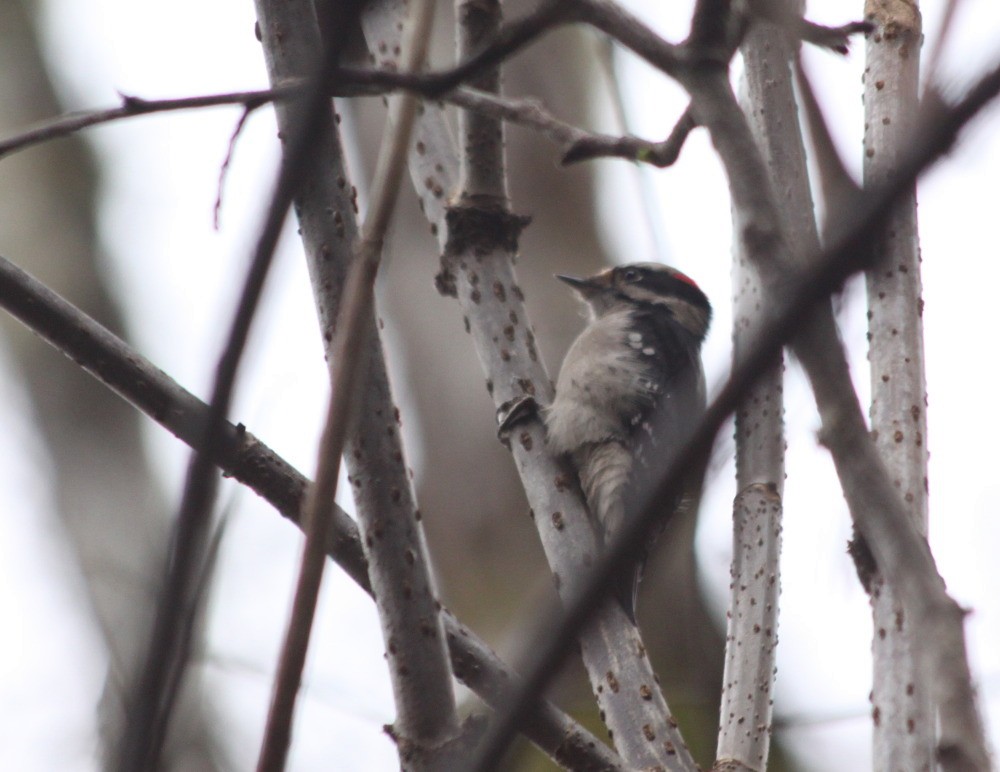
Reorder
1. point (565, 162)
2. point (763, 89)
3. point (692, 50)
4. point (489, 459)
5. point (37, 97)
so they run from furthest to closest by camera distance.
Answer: point (37, 97)
point (489, 459)
point (763, 89)
point (565, 162)
point (692, 50)

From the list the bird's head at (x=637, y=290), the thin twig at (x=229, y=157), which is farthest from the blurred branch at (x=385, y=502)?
the bird's head at (x=637, y=290)

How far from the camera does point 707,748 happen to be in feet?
14.8

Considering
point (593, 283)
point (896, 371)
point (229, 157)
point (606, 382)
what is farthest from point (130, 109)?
point (593, 283)

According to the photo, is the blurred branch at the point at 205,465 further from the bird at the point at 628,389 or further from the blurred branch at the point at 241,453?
the bird at the point at 628,389

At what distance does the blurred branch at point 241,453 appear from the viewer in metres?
1.88

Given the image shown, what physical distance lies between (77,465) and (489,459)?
7.50 feet

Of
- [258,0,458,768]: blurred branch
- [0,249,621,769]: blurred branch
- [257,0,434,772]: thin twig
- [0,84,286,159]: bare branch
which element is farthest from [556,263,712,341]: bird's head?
[257,0,434,772]: thin twig

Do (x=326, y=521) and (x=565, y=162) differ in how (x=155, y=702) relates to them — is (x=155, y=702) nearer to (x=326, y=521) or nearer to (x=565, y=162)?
(x=326, y=521)

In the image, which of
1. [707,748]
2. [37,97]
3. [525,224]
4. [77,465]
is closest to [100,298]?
[77,465]

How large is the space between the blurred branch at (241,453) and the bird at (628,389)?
1.25ft

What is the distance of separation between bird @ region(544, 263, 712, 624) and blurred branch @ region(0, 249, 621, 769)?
381mm

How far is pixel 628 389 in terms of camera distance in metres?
3.78

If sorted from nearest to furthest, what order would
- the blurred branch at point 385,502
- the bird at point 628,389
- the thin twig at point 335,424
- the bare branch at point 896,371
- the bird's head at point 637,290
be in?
the thin twig at point 335,424, the blurred branch at point 385,502, the bare branch at point 896,371, the bird at point 628,389, the bird's head at point 637,290

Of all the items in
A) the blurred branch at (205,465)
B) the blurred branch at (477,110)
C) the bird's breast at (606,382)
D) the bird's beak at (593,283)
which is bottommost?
the blurred branch at (205,465)
